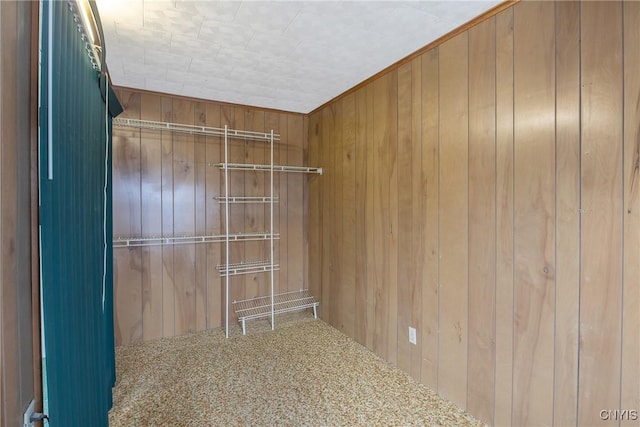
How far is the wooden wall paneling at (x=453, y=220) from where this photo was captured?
5.76 feet

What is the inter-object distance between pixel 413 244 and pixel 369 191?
63 centimetres

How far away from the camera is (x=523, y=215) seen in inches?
58.1

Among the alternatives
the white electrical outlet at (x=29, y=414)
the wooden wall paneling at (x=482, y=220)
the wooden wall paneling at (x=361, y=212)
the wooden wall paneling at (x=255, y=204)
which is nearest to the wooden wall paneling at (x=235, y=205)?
the wooden wall paneling at (x=255, y=204)

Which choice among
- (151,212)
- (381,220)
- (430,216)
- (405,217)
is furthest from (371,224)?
(151,212)

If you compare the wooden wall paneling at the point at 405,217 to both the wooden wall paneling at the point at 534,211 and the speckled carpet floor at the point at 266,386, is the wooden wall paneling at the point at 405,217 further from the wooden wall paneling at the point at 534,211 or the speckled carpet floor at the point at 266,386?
the wooden wall paneling at the point at 534,211

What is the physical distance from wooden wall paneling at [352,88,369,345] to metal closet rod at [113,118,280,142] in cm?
97

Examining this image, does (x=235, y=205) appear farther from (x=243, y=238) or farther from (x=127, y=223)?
(x=127, y=223)

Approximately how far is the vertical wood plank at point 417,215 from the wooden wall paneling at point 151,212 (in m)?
2.25

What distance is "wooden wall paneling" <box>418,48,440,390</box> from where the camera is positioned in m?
1.92

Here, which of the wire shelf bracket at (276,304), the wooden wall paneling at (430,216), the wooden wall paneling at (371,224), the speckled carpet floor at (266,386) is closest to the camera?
the speckled carpet floor at (266,386)

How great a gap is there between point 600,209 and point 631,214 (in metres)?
0.09

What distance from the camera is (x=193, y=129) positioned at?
277 cm

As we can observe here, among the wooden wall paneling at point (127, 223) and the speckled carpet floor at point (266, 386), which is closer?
the speckled carpet floor at point (266, 386)

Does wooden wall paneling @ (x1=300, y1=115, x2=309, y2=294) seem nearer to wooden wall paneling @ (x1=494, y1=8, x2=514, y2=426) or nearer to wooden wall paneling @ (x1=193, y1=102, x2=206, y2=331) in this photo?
wooden wall paneling @ (x1=193, y1=102, x2=206, y2=331)
